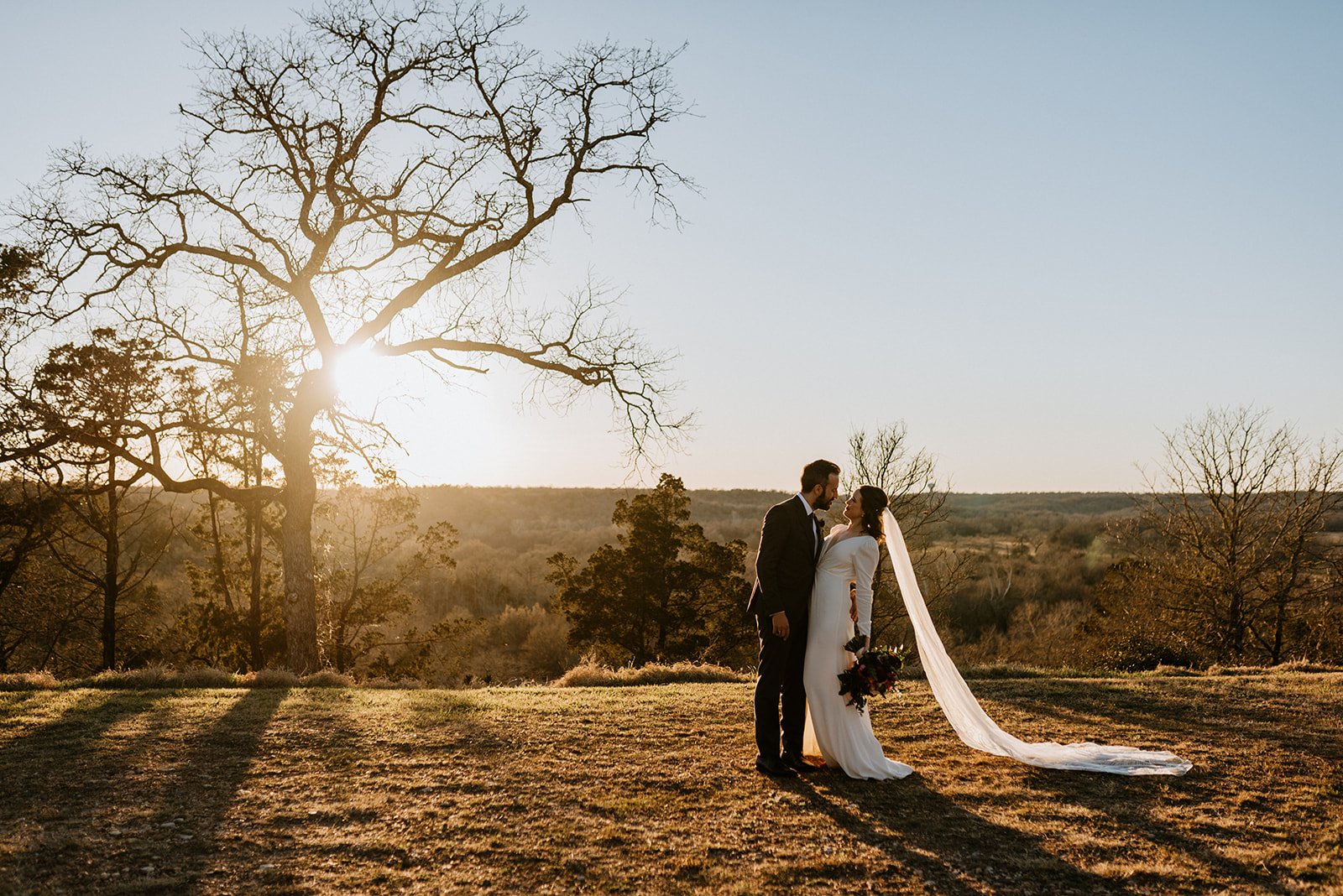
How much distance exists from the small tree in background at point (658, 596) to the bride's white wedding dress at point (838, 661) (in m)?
18.0

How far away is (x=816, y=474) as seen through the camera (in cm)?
727

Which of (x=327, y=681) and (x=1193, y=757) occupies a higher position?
(x=1193, y=757)

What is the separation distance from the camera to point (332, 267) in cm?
1705

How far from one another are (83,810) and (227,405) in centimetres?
1146

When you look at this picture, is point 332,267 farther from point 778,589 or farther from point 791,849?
point 791,849

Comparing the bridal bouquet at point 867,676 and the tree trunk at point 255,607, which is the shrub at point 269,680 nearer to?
the bridal bouquet at point 867,676

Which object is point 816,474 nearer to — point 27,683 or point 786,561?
point 786,561

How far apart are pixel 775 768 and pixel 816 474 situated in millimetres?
2462

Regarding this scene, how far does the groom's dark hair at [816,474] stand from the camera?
23.9 ft

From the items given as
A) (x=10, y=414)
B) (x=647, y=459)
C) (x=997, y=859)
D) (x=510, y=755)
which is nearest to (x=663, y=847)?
(x=997, y=859)

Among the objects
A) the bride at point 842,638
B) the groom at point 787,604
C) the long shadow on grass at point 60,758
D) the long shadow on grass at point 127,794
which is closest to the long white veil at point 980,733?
the bride at point 842,638

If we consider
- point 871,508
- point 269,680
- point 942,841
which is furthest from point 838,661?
point 269,680

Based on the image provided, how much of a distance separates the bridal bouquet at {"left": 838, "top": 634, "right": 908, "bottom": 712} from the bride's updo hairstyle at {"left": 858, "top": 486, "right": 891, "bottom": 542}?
968 mm

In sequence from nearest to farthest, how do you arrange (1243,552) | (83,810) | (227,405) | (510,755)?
(83,810) < (510,755) < (227,405) < (1243,552)
